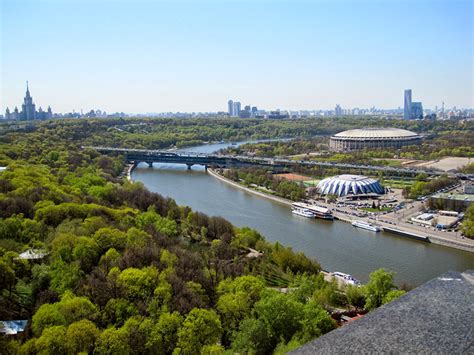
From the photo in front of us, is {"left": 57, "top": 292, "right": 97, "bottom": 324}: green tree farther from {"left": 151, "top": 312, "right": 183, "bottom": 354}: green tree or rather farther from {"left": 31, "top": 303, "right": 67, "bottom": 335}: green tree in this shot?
{"left": 151, "top": 312, "right": 183, "bottom": 354}: green tree

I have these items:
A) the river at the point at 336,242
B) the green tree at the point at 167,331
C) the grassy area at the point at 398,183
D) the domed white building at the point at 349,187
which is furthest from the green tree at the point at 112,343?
the grassy area at the point at 398,183

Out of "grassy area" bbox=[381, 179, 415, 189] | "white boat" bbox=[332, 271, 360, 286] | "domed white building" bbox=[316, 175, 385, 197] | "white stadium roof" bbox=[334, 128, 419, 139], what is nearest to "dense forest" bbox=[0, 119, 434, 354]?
"white boat" bbox=[332, 271, 360, 286]

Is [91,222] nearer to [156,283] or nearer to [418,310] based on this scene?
[156,283]

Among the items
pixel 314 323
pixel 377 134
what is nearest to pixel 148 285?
pixel 314 323

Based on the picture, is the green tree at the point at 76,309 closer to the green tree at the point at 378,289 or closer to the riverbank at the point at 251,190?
the green tree at the point at 378,289

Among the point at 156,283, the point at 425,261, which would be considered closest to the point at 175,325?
the point at 156,283

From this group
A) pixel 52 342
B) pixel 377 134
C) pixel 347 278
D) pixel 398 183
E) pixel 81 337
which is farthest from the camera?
pixel 377 134

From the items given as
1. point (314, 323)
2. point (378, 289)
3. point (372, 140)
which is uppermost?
point (372, 140)

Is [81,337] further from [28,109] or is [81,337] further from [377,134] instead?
[28,109]
